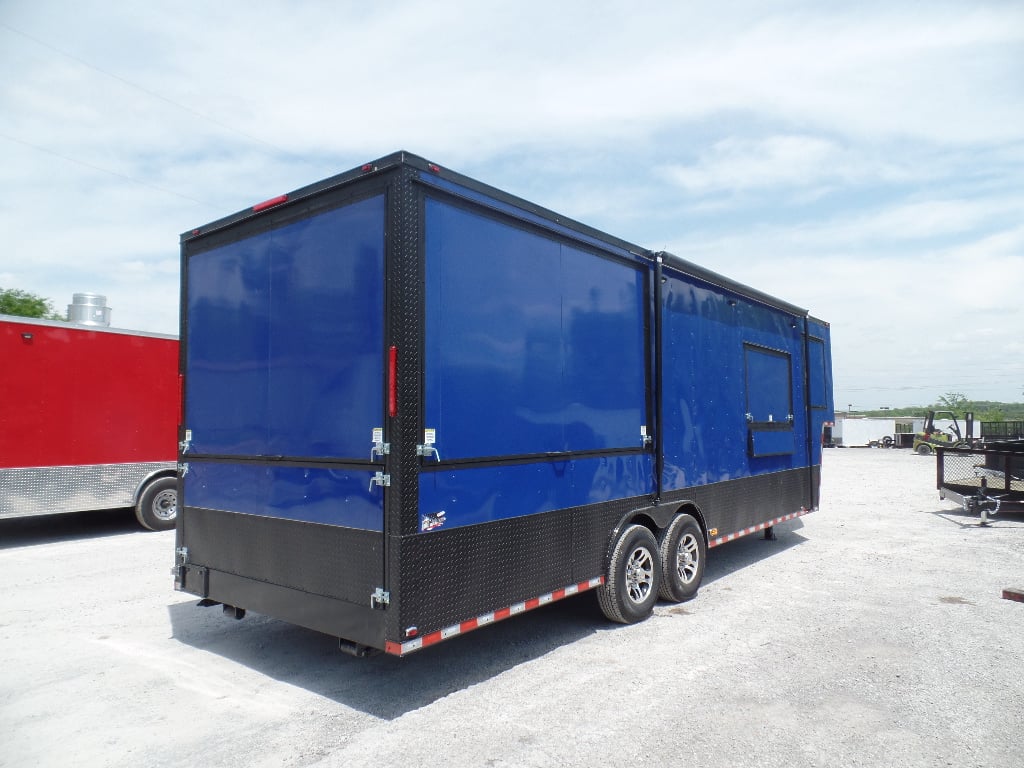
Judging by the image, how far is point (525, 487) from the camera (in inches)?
207

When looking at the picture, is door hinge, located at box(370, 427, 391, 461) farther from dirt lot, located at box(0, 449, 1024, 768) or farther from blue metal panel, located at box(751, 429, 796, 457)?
blue metal panel, located at box(751, 429, 796, 457)

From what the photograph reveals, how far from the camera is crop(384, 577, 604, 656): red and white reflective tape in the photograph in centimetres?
428

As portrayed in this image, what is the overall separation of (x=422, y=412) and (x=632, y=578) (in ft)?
10.6

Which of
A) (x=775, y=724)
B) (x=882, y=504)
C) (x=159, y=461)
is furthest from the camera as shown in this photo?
(x=882, y=504)

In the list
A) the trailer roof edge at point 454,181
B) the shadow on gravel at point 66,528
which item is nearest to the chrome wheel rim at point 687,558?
the trailer roof edge at point 454,181

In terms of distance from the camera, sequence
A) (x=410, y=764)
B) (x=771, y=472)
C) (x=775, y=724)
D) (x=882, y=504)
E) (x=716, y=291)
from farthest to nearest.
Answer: (x=882, y=504)
(x=771, y=472)
(x=716, y=291)
(x=775, y=724)
(x=410, y=764)

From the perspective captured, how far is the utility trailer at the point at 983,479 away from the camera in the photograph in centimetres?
1293

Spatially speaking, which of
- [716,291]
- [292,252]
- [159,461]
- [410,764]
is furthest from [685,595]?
[159,461]

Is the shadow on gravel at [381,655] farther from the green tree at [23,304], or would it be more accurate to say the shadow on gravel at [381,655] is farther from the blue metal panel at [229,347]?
the green tree at [23,304]

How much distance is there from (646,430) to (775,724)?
3062 mm

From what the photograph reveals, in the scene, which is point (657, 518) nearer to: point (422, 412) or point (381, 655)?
point (381, 655)

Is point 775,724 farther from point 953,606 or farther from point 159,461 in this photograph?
point 159,461

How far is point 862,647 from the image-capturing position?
5746 millimetres

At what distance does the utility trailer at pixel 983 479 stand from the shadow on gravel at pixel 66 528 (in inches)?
613
